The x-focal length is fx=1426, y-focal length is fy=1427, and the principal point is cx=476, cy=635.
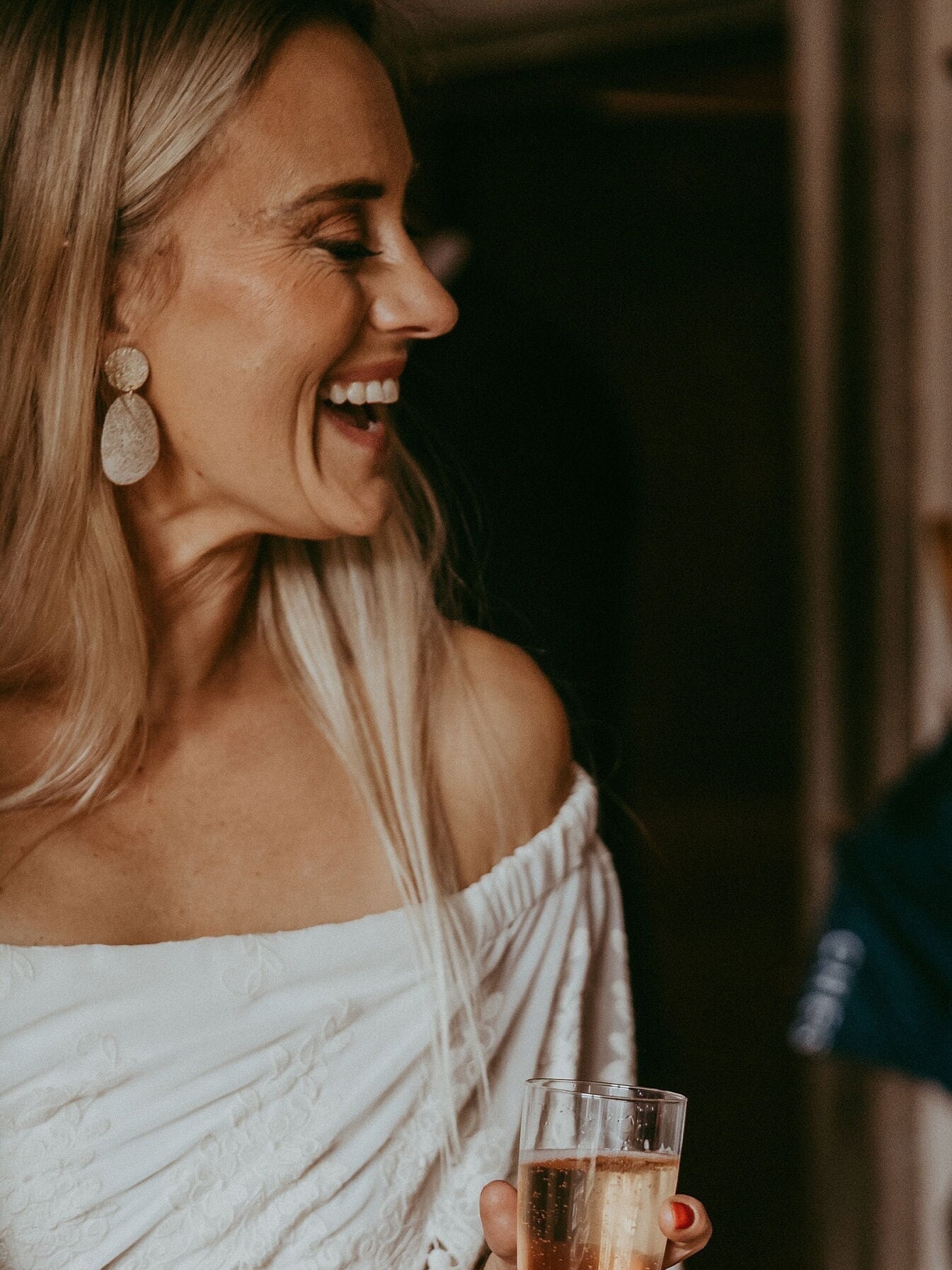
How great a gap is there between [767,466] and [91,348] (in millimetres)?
1177

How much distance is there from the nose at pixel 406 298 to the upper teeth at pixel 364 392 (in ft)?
0.09

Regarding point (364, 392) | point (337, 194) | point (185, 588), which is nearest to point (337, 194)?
point (337, 194)

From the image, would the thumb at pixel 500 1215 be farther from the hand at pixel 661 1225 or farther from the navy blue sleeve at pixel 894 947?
the navy blue sleeve at pixel 894 947

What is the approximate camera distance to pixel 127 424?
2.33 feet

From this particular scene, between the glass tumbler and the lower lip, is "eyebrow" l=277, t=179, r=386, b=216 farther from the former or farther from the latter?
the glass tumbler

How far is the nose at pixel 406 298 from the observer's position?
2.45ft

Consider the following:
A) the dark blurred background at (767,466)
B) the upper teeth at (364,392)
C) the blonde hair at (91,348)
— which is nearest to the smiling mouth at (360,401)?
the upper teeth at (364,392)

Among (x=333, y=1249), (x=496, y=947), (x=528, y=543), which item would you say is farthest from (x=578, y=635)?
(x=333, y=1249)

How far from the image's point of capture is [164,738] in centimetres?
75

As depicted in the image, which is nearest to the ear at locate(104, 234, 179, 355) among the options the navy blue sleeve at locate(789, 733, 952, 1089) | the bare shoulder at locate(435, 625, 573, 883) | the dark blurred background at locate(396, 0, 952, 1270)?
the bare shoulder at locate(435, 625, 573, 883)

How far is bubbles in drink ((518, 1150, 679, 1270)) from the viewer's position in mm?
633

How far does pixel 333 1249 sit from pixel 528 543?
41 cm

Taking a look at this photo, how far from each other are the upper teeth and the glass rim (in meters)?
0.35

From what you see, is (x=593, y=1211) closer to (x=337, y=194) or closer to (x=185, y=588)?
(x=185, y=588)
